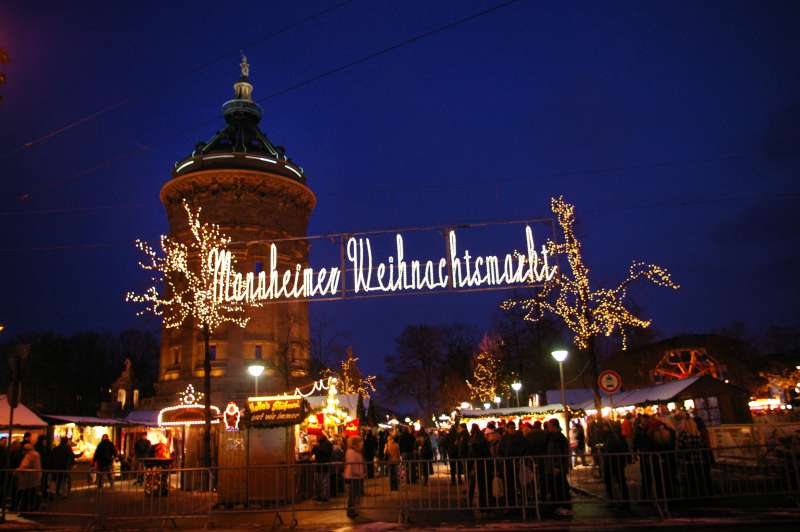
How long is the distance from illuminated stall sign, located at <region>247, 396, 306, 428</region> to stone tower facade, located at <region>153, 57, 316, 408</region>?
29.7m

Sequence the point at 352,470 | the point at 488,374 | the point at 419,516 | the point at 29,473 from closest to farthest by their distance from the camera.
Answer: the point at 419,516, the point at 352,470, the point at 29,473, the point at 488,374

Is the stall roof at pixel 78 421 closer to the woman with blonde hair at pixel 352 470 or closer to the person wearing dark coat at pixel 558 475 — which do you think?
the woman with blonde hair at pixel 352 470

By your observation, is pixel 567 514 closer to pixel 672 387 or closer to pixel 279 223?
pixel 672 387

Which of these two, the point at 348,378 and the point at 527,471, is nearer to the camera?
the point at 527,471

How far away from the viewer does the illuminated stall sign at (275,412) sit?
17719mm

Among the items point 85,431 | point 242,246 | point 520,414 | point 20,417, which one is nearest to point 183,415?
point 20,417

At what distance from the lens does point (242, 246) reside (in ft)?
156

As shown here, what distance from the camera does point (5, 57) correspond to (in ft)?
30.8

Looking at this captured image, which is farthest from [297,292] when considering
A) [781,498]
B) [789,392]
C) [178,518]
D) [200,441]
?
[789,392]

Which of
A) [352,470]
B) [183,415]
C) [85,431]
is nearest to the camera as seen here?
[352,470]

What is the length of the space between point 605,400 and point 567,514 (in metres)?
19.2

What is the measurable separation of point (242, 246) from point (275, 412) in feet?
103

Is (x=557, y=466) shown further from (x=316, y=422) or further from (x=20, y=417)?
(x=20, y=417)

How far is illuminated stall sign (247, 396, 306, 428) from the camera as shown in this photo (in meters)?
17.7
